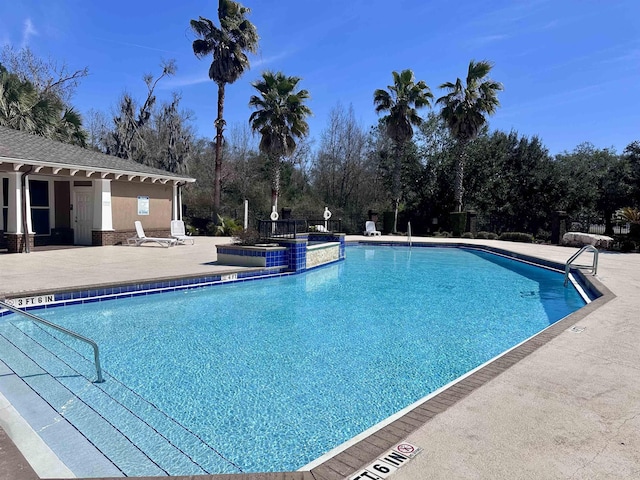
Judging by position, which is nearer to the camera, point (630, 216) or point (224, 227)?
point (630, 216)

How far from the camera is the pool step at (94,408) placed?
3.08m

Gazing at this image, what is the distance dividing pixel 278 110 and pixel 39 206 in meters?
11.9

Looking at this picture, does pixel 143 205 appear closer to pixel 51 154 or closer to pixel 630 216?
pixel 51 154

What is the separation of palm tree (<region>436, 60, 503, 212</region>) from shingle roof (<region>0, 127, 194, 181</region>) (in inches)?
644

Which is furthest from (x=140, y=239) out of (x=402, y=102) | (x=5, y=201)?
(x=402, y=102)

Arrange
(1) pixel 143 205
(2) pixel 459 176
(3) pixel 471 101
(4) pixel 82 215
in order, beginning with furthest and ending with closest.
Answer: (2) pixel 459 176 < (3) pixel 471 101 < (1) pixel 143 205 < (4) pixel 82 215

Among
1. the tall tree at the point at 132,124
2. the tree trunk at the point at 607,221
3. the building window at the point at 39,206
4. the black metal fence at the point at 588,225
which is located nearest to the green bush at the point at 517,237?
the black metal fence at the point at 588,225

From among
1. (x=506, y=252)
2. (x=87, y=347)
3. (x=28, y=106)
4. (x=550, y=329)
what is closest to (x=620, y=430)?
(x=550, y=329)

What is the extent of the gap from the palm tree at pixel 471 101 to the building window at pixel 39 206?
20343mm

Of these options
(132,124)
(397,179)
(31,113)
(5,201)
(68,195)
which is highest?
(132,124)

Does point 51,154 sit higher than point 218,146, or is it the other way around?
point 218,146

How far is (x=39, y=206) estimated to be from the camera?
14.8m

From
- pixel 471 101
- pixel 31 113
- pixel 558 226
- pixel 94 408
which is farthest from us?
pixel 471 101

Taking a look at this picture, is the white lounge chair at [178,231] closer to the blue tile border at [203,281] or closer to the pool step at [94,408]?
the blue tile border at [203,281]
